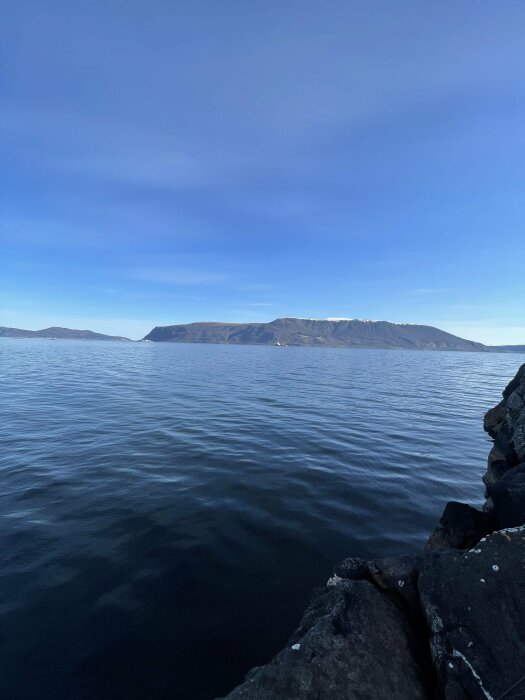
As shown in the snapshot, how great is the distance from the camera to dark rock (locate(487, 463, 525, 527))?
6975 mm

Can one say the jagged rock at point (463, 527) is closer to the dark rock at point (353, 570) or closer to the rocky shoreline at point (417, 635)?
the rocky shoreline at point (417, 635)

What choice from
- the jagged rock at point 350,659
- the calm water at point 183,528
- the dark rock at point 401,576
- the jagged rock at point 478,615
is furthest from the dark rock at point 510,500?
the calm water at point 183,528

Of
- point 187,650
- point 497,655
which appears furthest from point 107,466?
point 497,655

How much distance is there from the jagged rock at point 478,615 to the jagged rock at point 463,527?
2.28m

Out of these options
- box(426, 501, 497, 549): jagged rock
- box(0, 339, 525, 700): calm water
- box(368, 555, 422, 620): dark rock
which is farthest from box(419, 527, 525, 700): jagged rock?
box(0, 339, 525, 700): calm water

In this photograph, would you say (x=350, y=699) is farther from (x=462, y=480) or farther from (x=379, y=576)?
(x=462, y=480)

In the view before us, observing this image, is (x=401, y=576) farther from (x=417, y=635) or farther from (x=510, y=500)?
(x=510, y=500)

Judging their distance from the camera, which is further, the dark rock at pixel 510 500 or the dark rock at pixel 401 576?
the dark rock at pixel 510 500

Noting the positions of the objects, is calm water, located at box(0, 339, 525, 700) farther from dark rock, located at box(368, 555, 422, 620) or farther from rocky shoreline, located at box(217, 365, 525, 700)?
dark rock, located at box(368, 555, 422, 620)

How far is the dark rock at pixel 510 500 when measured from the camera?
22.9 feet

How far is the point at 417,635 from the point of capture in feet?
18.1

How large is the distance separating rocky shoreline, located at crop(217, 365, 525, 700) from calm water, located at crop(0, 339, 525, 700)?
2471 mm

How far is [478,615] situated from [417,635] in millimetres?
1164

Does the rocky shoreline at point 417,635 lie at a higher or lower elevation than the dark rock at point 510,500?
lower
